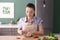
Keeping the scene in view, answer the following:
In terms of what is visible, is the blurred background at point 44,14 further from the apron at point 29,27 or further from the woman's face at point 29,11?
the woman's face at point 29,11

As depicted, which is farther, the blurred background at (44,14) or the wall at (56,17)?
the wall at (56,17)

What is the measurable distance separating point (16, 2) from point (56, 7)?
3.58 ft

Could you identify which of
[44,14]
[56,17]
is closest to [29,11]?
[44,14]

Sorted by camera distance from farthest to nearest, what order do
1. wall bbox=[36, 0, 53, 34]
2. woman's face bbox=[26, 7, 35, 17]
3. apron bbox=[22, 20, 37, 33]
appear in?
1. wall bbox=[36, 0, 53, 34]
2. apron bbox=[22, 20, 37, 33]
3. woman's face bbox=[26, 7, 35, 17]

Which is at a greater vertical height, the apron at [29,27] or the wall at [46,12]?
the wall at [46,12]

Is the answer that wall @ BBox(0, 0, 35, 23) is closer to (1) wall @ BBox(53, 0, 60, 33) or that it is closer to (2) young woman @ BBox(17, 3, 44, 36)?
(1) wall @ BBox(53, 0, 60, 33)

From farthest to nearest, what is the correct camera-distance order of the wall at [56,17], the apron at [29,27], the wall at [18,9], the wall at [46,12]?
the wall at [18,9] → the wall at [56,17] → the wall at [46,12] → the apron at [29,27]

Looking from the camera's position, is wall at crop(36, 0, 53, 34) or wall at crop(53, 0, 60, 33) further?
wall at crop(53, 0, 60, 33)

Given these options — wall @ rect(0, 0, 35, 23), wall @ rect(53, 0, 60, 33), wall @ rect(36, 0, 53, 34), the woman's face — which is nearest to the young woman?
the woman's face

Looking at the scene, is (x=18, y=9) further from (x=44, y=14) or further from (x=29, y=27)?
(x=29, y=27)

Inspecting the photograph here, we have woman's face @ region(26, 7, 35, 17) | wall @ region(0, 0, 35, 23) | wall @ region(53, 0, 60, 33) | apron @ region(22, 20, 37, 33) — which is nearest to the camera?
woman's face @ region(26, 7, 35, 17)

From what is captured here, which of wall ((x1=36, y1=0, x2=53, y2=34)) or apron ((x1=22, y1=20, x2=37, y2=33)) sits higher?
wall ((x1=36, y1=0, x2=53, y2=34))

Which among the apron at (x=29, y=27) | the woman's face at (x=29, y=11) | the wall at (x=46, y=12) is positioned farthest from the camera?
the wall at (x=46, y=12)

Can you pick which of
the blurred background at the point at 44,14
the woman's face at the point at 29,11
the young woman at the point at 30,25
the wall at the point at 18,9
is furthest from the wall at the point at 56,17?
the woman's face at the point at 29,11
